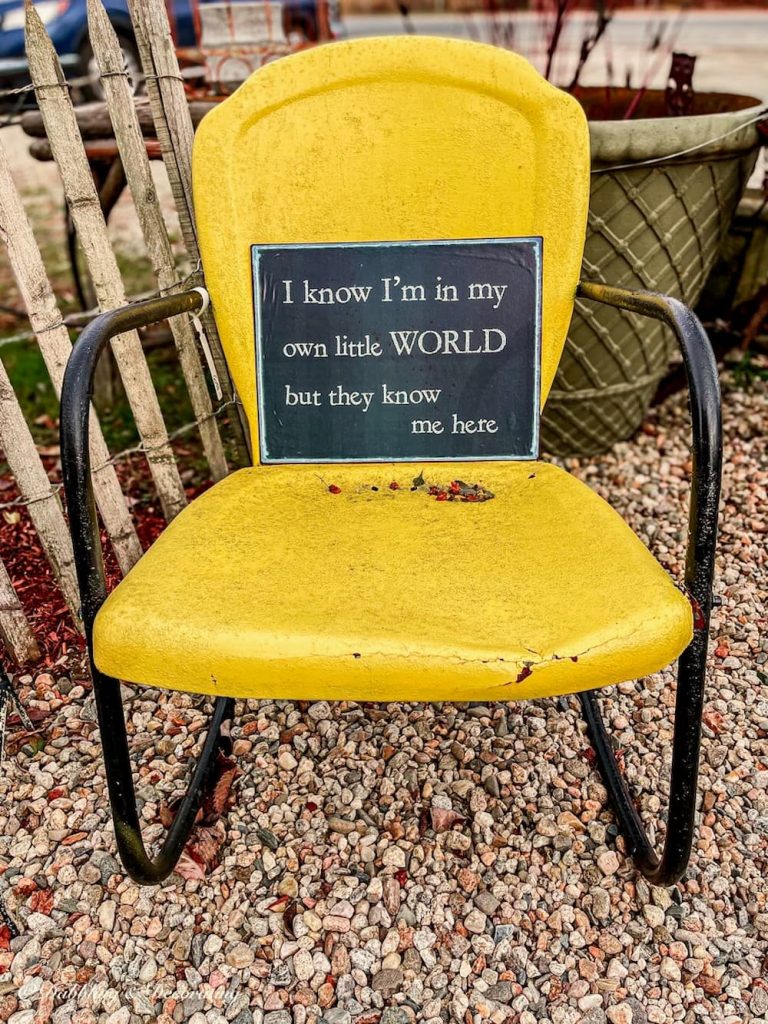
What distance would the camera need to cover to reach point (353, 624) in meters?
1.21

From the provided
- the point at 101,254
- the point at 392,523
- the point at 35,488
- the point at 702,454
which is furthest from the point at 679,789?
the point at 101,254

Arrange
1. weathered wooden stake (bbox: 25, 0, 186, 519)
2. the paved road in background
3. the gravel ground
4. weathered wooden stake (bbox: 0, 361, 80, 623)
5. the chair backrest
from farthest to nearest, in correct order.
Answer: the paved road in background → weathered wooden stake (bbox: 0, 361, 80, 623) → weathered wooden stake (bbox: 25, 0, 186, 519) → the chair backrest → the gravel ground

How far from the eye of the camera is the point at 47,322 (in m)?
1.82

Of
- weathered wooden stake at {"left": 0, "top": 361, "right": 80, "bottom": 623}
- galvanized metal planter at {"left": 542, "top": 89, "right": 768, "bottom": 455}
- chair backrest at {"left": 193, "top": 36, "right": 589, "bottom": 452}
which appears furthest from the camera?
galvanized metal planter at {"left": 542, "top": 89, "right": 768, "bottom": 455}

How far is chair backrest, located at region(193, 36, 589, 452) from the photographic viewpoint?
158 cm

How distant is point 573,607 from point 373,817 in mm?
692

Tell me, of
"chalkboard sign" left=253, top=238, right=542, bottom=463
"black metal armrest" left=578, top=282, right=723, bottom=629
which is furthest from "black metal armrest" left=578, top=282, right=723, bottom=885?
"chalkboard sign" left=253, top=238, right=542, bottom=463

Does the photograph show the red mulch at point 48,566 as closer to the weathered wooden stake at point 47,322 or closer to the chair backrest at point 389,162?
the weathered wooden stake at point 47,322

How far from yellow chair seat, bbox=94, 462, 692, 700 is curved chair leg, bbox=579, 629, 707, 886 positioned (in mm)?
61

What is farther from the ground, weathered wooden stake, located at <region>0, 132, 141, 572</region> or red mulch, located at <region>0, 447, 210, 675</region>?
weathered wooden stake, located at <region>0, 132, 141, 572</region>

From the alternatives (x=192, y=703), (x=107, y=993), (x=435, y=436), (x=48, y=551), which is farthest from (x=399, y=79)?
(x=107, y=993)

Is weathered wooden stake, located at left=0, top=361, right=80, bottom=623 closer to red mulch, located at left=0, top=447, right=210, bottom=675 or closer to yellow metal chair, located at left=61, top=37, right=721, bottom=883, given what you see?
red mulch, located at left=0, top=447, right=210, bottom=675

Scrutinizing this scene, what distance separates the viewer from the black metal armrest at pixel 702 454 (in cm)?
118

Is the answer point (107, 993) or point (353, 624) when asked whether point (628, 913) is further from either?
point (107, 993)
